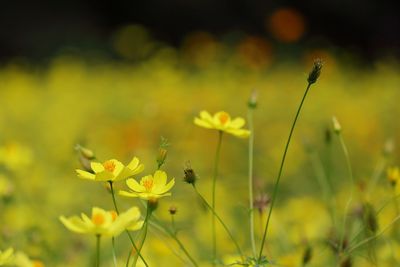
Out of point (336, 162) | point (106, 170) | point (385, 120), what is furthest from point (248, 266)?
point (385, 120)

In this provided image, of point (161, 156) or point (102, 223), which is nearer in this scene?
point (102, 223)

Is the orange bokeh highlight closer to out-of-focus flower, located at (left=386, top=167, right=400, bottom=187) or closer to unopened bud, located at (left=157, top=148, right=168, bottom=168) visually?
out-of-focus flower, located at (left=386, top=167, right=400, bottom=187)

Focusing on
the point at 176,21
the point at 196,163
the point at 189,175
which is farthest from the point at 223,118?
the point at 176,21

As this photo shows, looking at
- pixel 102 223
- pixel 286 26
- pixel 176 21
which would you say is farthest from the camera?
pixel 176 21

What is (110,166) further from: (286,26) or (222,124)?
(286,26)

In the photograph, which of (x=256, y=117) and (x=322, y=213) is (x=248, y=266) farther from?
(x=256, y=117)
